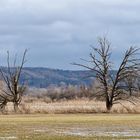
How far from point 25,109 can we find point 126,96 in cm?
1254

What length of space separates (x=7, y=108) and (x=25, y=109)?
5.37 m

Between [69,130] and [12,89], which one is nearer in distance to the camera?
[69,130]

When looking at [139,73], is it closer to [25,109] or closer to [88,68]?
[88,68]

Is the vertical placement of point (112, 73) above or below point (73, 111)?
above

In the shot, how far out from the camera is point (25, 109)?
6650 cm

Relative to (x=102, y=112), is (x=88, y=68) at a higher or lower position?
higher

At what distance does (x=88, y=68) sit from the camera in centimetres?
7225

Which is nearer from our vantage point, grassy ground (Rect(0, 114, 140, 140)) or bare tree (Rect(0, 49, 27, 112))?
grassy ground (Rect(0, 114, 140, 140))

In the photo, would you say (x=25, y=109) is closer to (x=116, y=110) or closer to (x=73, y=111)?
(x=73, y=111)

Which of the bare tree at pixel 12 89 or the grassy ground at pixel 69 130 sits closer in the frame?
the grassy ground at pixel 69 130

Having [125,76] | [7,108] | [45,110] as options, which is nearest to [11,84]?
[7,108]

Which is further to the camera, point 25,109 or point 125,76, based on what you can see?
point 125,76

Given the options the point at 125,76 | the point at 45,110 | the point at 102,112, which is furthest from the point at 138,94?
the point at 45,110

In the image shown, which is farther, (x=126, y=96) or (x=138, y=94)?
(x=138, y=94)
